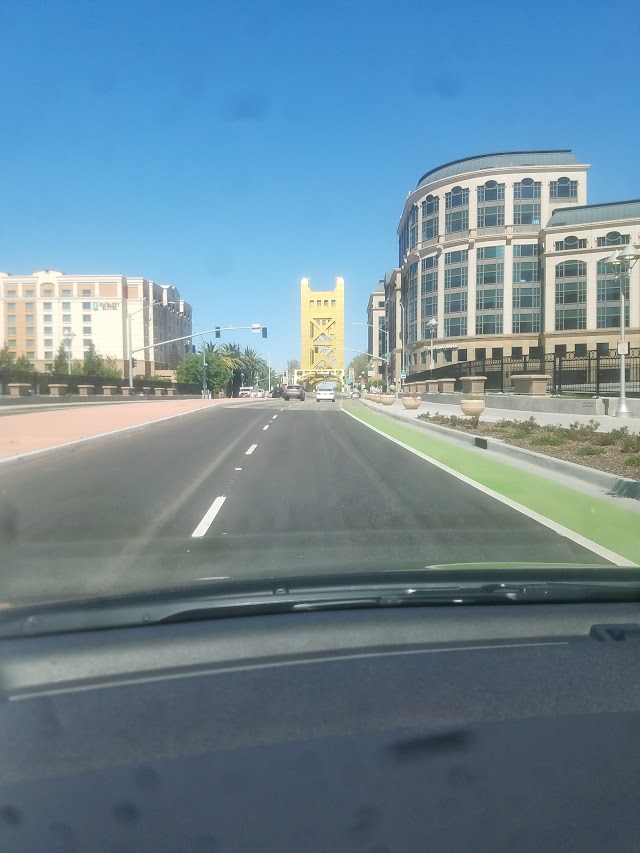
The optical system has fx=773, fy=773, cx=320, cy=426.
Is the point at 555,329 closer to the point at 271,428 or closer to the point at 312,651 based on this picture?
the point at 271,428

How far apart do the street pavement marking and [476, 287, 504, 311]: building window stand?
69.5 m

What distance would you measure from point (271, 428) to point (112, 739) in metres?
24.6

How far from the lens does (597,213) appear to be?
6681cm

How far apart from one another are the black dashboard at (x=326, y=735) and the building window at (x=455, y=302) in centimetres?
7769

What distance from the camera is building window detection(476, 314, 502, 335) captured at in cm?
7712

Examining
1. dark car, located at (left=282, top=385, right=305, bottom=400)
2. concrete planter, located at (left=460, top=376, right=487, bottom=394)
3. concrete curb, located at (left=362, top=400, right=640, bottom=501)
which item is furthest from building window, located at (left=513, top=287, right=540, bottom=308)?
concrete curb, located at (left=362, top=400, right=640, bottom=501)

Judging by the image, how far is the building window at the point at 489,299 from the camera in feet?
252

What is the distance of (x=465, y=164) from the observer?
3162 inches

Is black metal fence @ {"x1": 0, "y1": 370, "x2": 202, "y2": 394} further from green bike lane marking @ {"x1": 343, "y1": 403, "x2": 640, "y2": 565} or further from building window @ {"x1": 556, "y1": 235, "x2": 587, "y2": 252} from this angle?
building window @ {"x1": 556, "y1": 235, "x2": 587, "y2": 252}

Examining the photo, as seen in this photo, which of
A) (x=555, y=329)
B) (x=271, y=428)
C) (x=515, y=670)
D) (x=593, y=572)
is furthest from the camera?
(x=555, y=329)

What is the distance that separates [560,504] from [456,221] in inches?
2898

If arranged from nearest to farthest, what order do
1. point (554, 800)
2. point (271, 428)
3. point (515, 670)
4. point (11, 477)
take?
Result: point (554, 800) → point (515, 670) → point (11, 477) → point (271, 428)

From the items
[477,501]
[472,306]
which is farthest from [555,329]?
[477,501]

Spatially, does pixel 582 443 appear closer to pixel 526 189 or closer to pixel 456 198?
pixel 526 189
